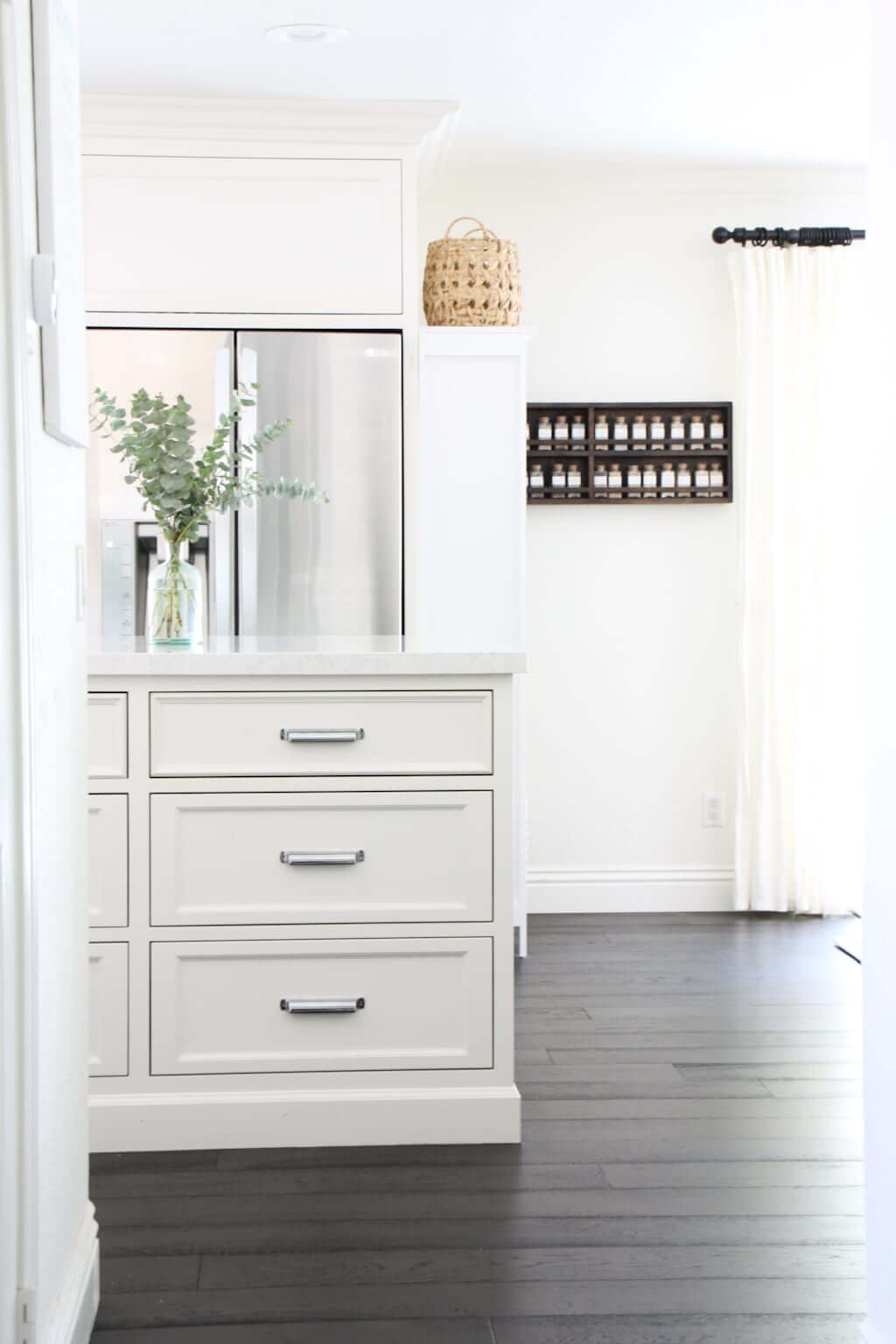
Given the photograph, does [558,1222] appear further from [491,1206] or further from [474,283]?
[474,283]

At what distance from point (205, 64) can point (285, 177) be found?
0.45 meters

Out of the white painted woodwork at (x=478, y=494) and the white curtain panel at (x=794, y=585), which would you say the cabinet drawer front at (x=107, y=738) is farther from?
the white curtain panel at (x=794, y=585)

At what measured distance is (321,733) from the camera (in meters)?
2.67

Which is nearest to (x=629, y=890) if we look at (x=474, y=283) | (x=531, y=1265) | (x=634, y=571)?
(x=634, y=571)

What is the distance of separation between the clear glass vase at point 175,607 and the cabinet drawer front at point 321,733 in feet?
0.99

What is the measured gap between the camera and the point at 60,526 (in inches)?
73.7

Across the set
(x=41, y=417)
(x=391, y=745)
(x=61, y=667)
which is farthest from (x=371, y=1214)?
(x=41, y=417)

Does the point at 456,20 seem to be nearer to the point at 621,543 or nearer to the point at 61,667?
the point at 621,543

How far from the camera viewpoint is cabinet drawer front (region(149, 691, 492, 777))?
2.65 meters

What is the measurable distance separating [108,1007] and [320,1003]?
1.29ft

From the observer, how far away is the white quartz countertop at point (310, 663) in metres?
2.63

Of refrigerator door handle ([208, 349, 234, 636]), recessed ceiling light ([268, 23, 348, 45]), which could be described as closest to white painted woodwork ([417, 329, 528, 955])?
refrigerator door handle ([208, 349, 234, 636])

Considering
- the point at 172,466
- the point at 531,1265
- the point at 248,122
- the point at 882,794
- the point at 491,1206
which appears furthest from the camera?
the point at 248,122

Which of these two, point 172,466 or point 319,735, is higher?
point 172,466
